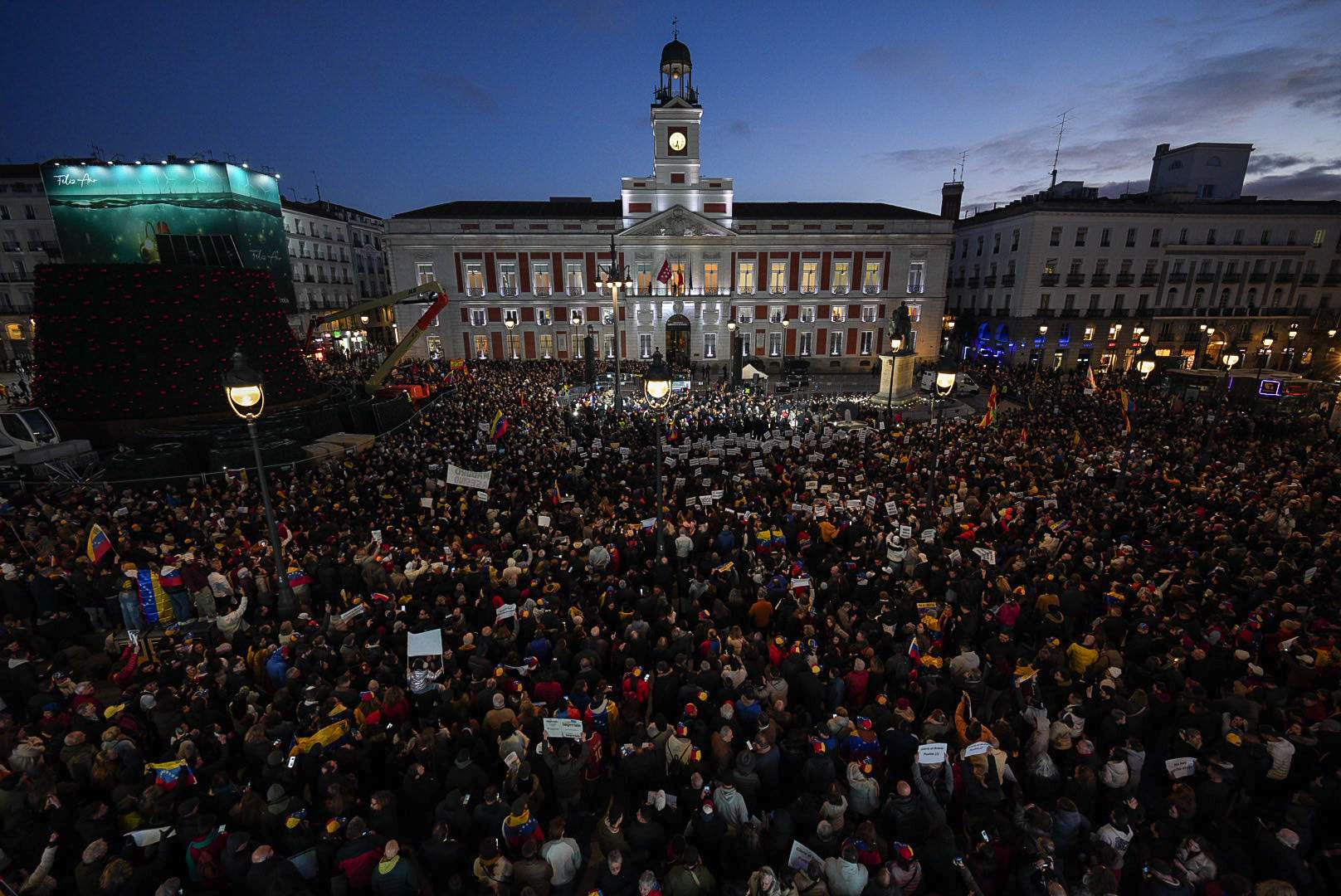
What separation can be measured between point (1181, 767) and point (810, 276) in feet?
145

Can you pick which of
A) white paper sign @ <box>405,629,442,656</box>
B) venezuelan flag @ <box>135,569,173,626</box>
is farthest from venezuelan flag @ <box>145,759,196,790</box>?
venezuelan flag @ <box>135,569,173,626</box>

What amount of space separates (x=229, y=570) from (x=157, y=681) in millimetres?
3621

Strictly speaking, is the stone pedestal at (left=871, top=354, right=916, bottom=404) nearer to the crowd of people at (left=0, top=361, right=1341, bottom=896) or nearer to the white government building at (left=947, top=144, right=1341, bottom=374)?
the crowd of people at (left=0, top=361, right=1341, bottom=896)

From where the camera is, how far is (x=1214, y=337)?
44.4 m

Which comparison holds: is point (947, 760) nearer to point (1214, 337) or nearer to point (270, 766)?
point (270, 766)

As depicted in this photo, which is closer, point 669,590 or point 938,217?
point 669,590

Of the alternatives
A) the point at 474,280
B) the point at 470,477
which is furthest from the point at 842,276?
the point at 470,477

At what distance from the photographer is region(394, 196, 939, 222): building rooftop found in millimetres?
46312

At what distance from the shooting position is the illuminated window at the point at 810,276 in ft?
150

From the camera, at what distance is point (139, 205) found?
124 ft

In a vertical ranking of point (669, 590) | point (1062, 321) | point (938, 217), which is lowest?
point (669, 590)

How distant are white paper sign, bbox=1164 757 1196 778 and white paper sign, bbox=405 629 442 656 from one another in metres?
8.33

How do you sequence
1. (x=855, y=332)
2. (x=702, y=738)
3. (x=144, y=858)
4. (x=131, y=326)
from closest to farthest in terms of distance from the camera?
(x=144, y=858), (x=702, y=738), (x=131, y=326), (x=855, y=332)

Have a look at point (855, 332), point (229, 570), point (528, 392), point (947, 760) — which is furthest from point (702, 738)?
point (855, 332)
